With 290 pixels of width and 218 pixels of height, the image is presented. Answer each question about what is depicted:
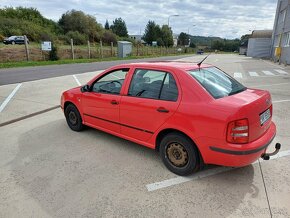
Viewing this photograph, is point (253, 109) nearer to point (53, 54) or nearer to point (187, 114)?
point (187, 114)

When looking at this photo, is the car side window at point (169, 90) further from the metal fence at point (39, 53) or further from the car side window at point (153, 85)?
the metal fence at point (39, 53)

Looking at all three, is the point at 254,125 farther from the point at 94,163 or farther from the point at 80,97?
the point at 80,97

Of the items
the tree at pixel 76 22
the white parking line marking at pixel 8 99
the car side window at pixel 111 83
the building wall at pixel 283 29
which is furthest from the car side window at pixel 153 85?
the tree at pixel 76 22

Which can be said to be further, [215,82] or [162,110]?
[215,82]

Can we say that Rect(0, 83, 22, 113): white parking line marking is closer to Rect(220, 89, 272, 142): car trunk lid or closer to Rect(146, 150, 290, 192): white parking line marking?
Rect(146, 150, 290, 192): white parking line marking

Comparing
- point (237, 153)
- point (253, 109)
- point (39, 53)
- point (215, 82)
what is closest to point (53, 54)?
point (39, 53)

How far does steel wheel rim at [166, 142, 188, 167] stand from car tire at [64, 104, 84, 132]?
88.1 inches

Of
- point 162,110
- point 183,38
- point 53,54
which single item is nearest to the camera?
point 162,110

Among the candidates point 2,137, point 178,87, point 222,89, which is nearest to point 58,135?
point 2,137

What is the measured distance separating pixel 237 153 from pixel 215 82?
111cm

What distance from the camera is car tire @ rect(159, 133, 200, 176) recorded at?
313cm

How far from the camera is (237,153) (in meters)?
2.79

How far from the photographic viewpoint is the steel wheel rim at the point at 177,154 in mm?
3238

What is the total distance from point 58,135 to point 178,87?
2.85 m
